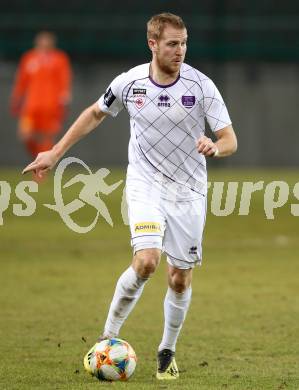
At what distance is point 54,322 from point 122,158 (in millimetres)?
17616

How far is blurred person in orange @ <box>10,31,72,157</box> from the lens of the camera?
2414 centimetres

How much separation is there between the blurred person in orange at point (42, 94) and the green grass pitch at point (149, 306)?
5.51 m

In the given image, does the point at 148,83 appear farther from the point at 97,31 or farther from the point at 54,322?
the point at 97,31

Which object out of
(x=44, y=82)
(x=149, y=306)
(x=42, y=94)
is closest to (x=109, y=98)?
(x=149, y=306)

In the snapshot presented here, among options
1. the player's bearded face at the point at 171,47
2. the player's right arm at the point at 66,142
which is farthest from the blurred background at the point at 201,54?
the player's bearded face at the point at 171,47

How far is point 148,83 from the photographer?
8.09 metres

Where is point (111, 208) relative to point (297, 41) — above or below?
below

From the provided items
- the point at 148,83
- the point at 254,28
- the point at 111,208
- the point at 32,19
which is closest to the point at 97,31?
the point at 32,19

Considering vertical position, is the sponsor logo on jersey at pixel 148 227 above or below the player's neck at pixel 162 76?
below

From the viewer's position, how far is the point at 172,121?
26.4ft

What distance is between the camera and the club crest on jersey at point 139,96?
8.09 metres

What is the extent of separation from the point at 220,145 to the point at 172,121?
1.44 feet

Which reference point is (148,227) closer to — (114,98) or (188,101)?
(188,101)

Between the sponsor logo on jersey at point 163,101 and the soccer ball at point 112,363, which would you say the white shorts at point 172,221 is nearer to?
the sponsor logo on jersey at point 163,101
